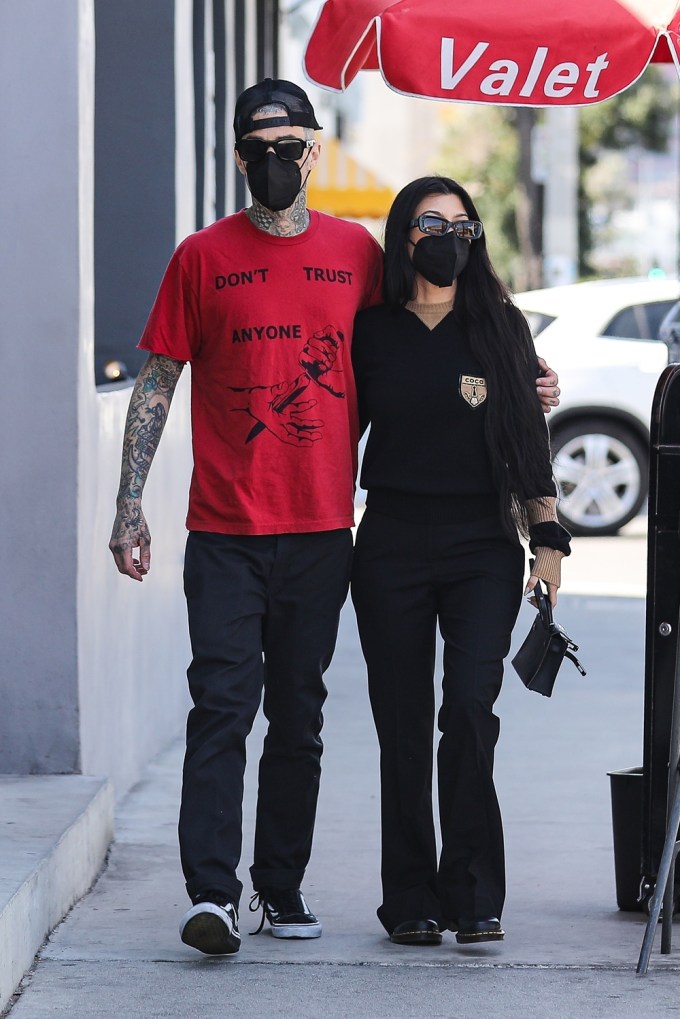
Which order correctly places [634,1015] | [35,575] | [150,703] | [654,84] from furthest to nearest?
[654,84] < [150,703] < [35,575] < [634,1015]

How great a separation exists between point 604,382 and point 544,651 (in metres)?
8.91

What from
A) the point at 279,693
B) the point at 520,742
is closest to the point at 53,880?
the point at 279,693

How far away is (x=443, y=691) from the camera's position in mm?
4312

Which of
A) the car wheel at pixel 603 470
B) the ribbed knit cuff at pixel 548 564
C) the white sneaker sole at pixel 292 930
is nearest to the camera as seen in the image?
the ribbed knit cuff at pixel 548 564

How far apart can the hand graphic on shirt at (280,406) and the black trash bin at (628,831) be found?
128cm

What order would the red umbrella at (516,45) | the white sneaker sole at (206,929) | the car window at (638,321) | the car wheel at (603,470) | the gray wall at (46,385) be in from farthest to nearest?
the car wheel at (603,470)
the car window at (638,321)
the gray wall at (46,385)
the red umbrella at (516,45)
the white sneaker sole at (206,929)

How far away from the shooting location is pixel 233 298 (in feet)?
13.9

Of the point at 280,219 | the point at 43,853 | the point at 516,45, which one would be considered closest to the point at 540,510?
the point at 280,219

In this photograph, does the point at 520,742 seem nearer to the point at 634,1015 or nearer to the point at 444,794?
the point at 444,794

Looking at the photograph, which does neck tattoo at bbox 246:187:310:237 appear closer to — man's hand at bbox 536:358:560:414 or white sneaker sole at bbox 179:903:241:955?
man's hand at bbox 536:358:560:414

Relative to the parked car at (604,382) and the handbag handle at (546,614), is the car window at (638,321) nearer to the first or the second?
the parked car at (604,382)

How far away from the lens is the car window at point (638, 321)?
13.0m

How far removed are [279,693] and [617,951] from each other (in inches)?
39.6

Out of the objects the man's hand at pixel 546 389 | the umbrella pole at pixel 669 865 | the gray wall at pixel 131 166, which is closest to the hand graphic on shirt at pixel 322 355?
the man's hand at pixel 546 389
